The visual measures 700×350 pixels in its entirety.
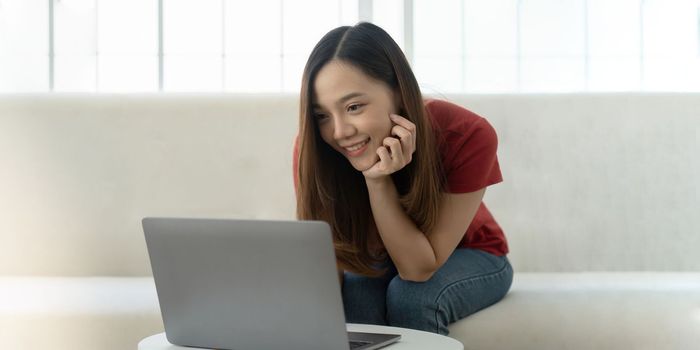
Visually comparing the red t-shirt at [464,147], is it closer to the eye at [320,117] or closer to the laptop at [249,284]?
the eye at [320,117]

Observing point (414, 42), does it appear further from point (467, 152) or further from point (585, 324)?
point (585, 324)

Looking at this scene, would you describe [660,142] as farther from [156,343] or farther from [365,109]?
[156,343]

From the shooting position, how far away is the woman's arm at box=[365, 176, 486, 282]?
5.01 feet

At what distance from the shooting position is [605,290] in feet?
5.90

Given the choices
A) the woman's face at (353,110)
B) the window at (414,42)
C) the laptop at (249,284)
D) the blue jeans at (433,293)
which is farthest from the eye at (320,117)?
the window at (414,42)

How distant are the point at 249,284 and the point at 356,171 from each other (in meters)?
0.60

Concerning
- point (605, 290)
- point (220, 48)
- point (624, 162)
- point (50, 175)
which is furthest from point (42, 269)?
point (624, 162)

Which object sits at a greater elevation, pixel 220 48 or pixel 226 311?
pixel 220 48

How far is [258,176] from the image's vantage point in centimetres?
231

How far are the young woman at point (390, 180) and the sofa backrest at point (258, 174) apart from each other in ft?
2.02

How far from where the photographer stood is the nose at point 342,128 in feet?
4.78

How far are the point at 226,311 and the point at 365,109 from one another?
497mm

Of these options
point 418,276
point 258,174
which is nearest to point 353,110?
point 418,276

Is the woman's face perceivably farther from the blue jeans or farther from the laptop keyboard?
the laptop keyboard
